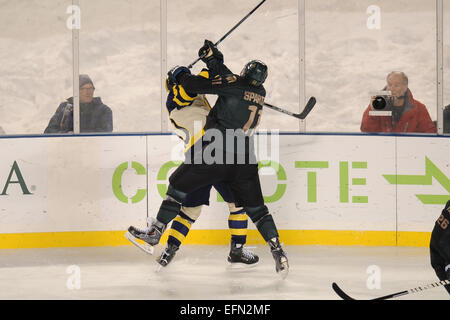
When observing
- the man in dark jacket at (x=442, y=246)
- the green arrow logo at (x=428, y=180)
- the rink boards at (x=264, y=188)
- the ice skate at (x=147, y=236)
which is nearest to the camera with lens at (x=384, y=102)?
the rink boards at (x=264, y=188)

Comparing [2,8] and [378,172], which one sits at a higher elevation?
[2,8]

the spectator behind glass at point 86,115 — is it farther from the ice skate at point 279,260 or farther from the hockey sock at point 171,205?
the ice skate at point 279,260

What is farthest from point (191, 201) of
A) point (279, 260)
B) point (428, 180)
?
point (428, 180)

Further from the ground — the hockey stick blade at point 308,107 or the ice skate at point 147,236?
the hockey stick blade at point 308,107

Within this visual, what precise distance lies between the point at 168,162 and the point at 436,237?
116 inches

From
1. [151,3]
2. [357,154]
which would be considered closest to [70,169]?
[151,3]

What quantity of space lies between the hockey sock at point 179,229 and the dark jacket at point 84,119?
4.15 feet

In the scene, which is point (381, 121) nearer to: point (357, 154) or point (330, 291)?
point (357, 154)

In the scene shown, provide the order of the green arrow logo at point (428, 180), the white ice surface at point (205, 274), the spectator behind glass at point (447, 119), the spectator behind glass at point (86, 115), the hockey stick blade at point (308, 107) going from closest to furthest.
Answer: the white ice surface at point (205, 274) < the hockey stick blade at point (308, 107) < the green arrow logo at point (428, 180) < the spectator behind glass at point (447, 119) < the spectator behind glass at point (86, 115)

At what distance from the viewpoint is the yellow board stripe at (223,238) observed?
5926 mm

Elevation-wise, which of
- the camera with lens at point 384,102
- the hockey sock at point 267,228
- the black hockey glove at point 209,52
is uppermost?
the black hockey glove at point 209,52

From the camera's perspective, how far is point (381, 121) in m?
6.15

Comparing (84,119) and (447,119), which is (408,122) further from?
(84,119)

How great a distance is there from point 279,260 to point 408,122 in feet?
5.66
